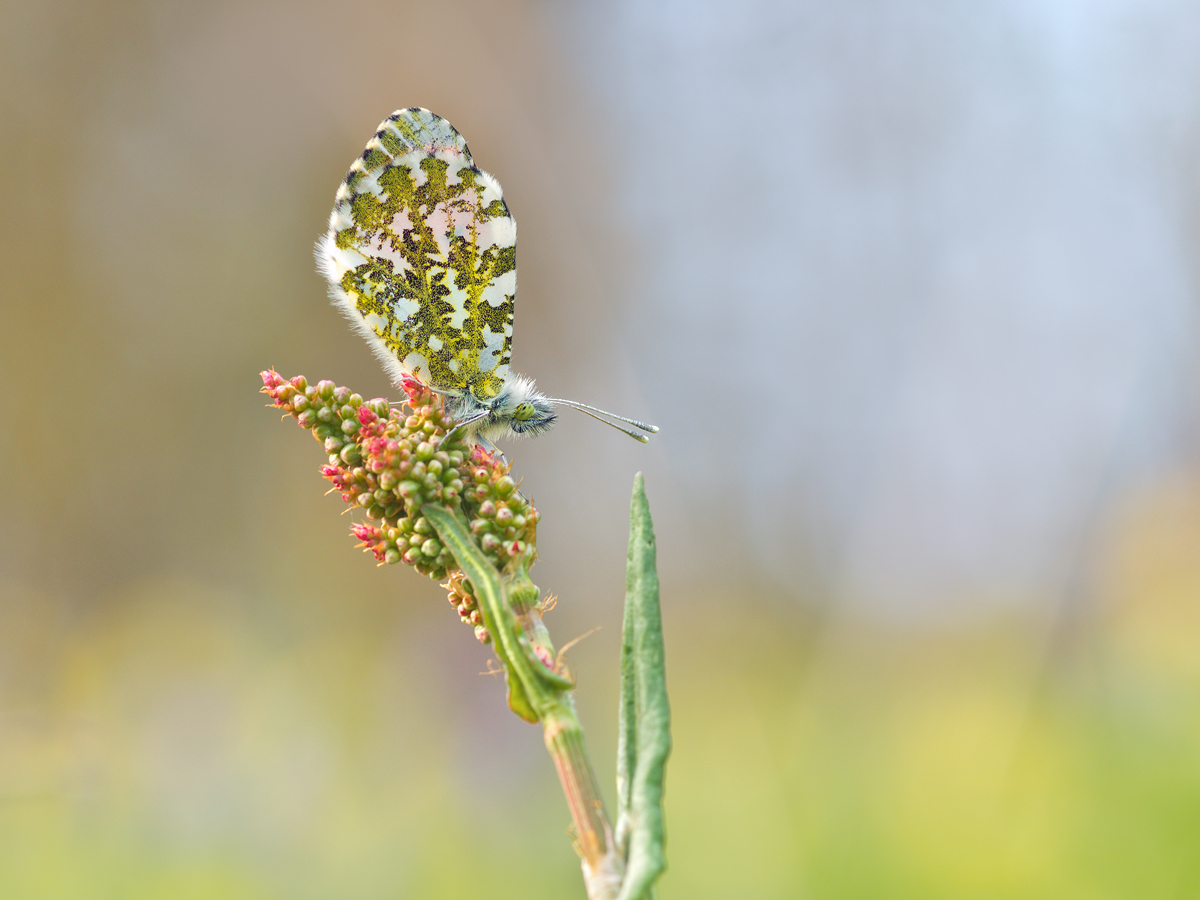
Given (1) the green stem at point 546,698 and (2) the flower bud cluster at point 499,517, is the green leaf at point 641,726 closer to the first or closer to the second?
(1) the green stem at point 546,698

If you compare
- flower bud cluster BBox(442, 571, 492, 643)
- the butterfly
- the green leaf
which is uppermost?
the butterfly

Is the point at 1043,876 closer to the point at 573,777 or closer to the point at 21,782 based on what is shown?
the point at 573,777

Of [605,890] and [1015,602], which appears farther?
[1015,602]

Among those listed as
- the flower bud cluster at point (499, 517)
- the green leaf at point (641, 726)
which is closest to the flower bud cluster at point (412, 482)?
the flower bud cluster at point (499, 517)

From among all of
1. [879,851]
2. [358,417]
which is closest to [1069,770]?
[879,851]

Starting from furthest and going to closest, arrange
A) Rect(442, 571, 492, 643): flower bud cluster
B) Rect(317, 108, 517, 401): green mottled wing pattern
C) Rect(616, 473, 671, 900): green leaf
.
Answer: Rect(317, 108, 517, 401): green mottled wing pattern, Rect(442, 571, 492, 643): flower bud cluster, Rect(616, 473, 671, 900): green leaf

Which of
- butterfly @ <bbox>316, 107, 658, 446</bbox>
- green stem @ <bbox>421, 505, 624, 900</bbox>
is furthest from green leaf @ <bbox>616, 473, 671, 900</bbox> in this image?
butterfly @ <bbox>316, 107, 658, 446</bbox>

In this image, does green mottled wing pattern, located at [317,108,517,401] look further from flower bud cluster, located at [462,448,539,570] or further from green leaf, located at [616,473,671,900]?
green leaf, located at [616,473,671,900]
